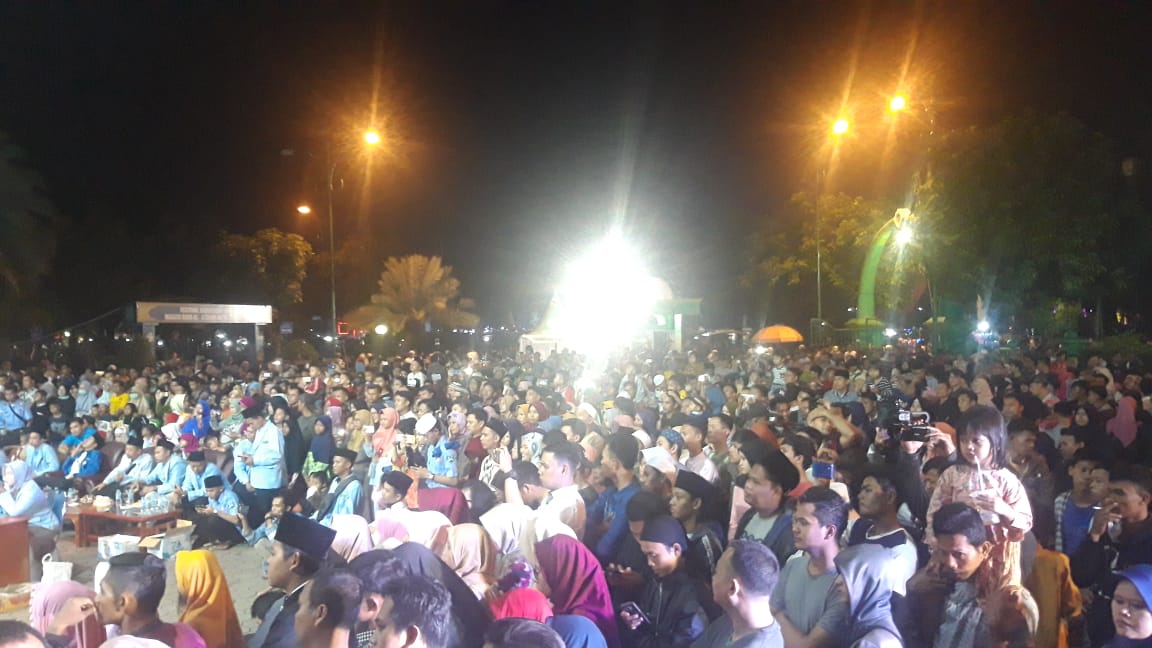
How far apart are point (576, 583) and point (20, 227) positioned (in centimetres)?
2517

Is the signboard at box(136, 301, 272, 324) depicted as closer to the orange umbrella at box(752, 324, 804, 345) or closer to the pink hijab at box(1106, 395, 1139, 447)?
the orange umbrella at box(752, 324, 804, 345)

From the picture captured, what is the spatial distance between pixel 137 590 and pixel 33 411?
36.6 feet

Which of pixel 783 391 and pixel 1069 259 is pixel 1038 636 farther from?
pixel 1069 259

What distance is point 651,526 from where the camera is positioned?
4145 millimetres

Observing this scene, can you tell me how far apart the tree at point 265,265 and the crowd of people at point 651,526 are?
2558 centimetres

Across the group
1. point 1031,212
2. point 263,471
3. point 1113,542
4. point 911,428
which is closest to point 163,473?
point 263,471

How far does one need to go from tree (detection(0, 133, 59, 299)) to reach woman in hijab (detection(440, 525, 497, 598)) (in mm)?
23846

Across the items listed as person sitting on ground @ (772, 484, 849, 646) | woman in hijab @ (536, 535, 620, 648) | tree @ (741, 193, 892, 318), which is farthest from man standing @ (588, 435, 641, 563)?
tree @ (741, 193, 892, 318)

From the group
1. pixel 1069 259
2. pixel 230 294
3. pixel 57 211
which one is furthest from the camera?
pixel 230 294

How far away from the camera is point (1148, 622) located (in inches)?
125

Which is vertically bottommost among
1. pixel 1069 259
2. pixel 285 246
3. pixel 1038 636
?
pixel 1038 636

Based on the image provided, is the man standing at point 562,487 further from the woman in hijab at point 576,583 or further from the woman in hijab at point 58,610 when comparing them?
the woman in hijab at point 58,610

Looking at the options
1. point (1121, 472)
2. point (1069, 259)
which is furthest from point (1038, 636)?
point (1069, 259)

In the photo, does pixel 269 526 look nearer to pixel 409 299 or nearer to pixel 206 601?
pixel 206 601
